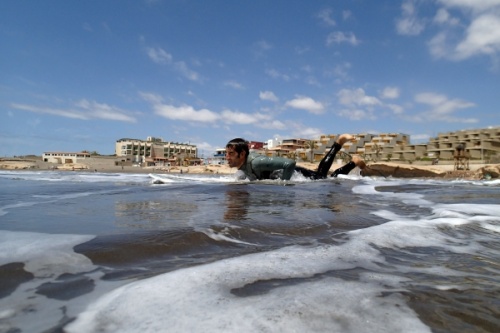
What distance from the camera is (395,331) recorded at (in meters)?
0.81

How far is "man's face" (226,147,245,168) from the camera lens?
6.79 m

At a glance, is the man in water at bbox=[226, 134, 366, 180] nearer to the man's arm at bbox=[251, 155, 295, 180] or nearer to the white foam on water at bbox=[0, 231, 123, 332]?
the man's arm at bbox=[251, 155, 295, 180]

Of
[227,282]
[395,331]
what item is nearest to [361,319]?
Answer: [395,331]

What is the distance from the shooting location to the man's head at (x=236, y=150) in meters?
6.74

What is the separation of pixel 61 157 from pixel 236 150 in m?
80.5

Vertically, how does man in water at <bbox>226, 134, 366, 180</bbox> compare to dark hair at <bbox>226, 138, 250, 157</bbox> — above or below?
below

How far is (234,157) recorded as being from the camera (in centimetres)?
697

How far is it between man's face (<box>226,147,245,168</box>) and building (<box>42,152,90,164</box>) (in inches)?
2857

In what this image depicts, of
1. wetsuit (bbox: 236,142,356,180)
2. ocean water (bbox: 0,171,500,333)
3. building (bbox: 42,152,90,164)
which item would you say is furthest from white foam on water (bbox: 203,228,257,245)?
building (bbox: 42,152,90,164)

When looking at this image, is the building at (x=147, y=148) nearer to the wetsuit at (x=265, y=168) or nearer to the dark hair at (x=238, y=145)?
the wetsuit at (x=265, y=168)

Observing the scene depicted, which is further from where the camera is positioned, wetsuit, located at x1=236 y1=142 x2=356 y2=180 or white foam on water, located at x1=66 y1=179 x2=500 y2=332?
wetsuit, located at x1=236 y1=142 x2=356 y2=180

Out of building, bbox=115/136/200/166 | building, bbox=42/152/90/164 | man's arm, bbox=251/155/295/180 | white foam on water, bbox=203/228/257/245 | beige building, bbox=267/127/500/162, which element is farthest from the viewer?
building, bbox=115/136/200/166

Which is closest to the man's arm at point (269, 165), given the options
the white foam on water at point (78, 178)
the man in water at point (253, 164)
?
the man in water at point (253, 164)

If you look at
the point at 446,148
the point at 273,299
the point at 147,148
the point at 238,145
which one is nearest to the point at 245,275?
the point at 273,299
